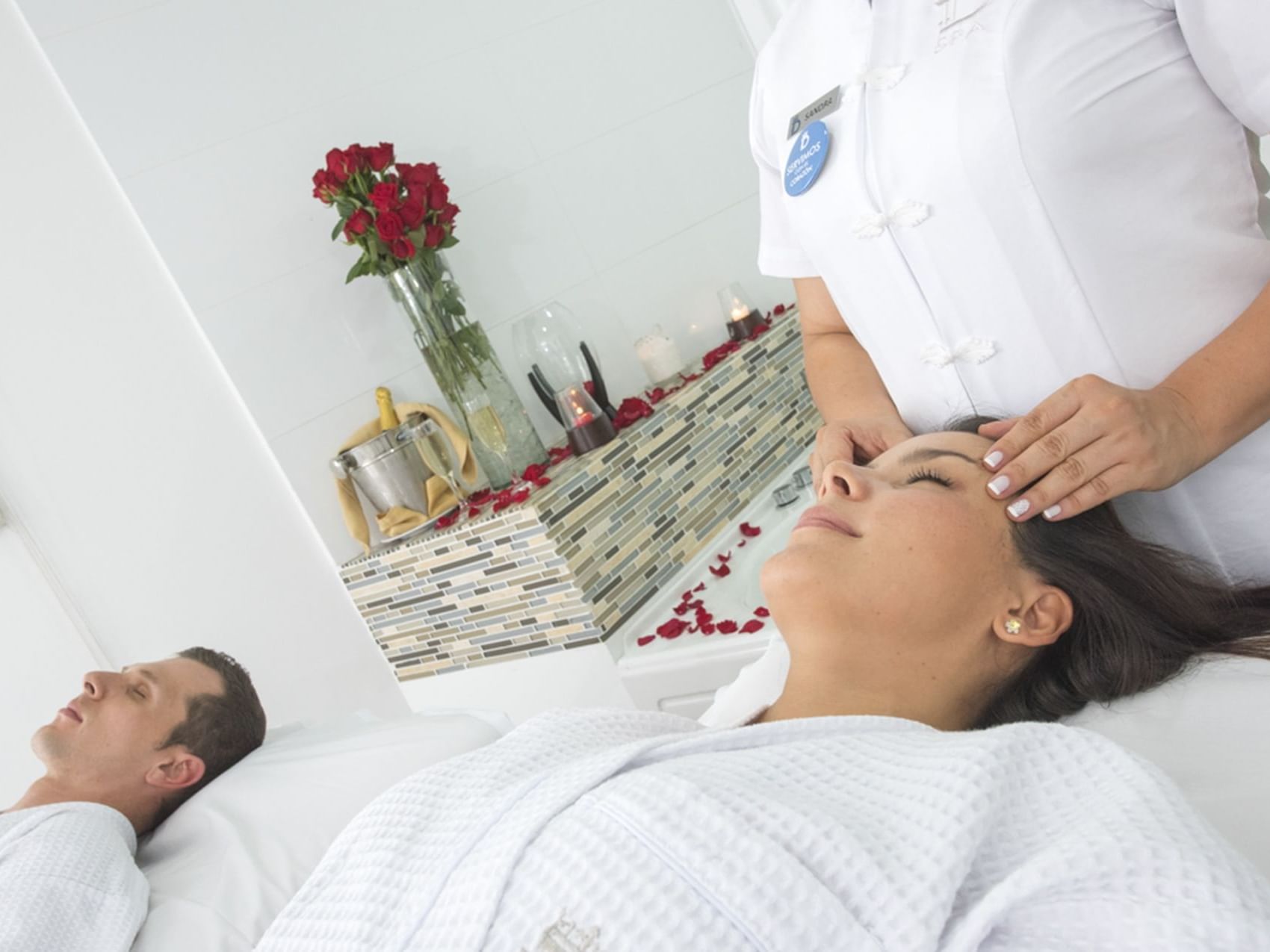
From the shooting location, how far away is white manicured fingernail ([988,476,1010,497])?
1076mm

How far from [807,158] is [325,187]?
Result: 4.29 feet

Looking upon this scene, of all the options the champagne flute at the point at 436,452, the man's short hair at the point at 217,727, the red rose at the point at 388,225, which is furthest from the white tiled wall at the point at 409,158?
the man's short hair at the point at 217,727

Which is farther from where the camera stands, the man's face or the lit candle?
the lit candle

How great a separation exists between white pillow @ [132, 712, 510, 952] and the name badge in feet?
3.81

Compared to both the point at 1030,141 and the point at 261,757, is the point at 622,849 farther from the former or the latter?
the point at 261,757

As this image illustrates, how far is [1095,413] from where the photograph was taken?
96 cm

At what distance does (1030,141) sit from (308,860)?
57.8 inches

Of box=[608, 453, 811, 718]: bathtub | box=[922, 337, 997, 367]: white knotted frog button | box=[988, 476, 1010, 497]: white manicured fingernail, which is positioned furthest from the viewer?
box=[608, 453, 811, 718]: bathtub

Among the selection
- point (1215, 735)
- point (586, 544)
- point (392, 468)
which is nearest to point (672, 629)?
point (586, 544)

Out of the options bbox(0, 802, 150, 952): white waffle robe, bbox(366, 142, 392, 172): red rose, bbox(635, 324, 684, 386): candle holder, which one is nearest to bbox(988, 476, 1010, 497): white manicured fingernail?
bbox(0, 802, 150, 952): white waffle robe

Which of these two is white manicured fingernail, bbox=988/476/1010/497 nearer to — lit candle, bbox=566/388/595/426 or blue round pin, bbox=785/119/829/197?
blue round pin, bbox=785/119/829/197

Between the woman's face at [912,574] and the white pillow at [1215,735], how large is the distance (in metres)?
0.17

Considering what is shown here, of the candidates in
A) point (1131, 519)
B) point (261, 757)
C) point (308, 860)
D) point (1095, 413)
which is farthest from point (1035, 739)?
point (261, 757)

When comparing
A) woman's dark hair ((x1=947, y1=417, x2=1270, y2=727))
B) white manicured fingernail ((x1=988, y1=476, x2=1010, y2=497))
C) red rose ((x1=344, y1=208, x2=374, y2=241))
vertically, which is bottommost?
woman's dark hair ((x1=947, y1=417, x2=1270, y2=727))
